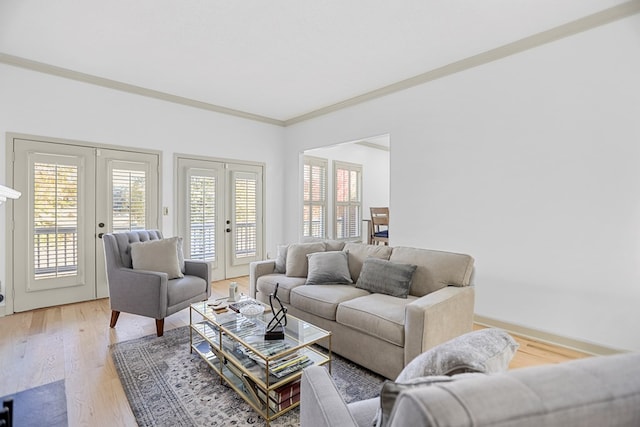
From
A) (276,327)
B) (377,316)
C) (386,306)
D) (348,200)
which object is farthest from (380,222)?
(276,327)

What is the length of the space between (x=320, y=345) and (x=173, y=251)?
5.84ft

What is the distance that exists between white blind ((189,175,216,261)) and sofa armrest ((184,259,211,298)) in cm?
129

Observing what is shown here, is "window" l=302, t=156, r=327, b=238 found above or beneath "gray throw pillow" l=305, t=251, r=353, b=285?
above

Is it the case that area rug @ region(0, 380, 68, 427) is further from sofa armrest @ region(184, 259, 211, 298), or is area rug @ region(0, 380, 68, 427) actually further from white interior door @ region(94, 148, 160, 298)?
white interior door @ region(94, 148, 160, 298)

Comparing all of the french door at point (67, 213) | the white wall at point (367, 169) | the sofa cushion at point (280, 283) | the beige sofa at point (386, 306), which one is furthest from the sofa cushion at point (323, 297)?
the white wall at point (367, 169)

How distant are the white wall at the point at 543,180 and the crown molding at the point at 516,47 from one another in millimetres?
57

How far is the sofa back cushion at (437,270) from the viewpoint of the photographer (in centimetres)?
245

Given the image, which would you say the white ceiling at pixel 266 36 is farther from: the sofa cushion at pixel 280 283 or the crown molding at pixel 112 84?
the sofa cushion at pixel 280 283

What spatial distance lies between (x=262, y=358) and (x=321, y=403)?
781 mm

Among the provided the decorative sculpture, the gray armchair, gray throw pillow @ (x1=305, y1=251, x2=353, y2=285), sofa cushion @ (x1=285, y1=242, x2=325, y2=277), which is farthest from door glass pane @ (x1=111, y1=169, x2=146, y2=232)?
the decorative sculpture

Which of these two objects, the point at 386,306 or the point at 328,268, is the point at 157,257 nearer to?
the point at 328,268

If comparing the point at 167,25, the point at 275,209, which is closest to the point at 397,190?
the point at 275,209

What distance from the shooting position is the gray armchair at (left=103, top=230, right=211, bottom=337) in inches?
110

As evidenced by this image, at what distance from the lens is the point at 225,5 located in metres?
2.44
